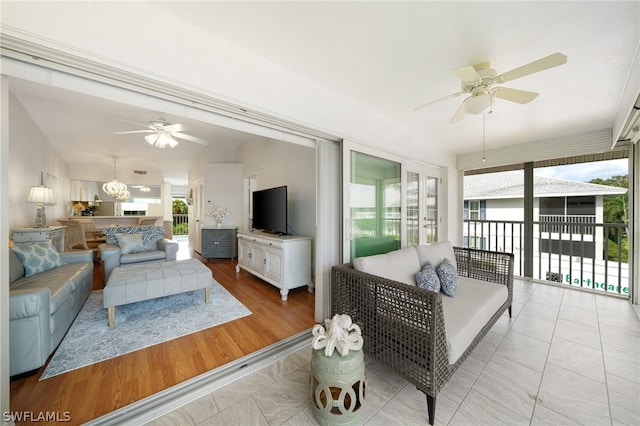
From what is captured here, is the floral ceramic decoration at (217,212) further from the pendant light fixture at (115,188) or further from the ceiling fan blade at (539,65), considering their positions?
the ceiling fan blade at (539,65)

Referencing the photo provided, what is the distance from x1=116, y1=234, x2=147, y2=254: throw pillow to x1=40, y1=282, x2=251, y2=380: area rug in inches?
28.8

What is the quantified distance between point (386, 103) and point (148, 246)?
4502 millimetres

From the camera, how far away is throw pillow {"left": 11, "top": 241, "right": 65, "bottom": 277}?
2.36m

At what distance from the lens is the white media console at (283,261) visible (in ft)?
10.5

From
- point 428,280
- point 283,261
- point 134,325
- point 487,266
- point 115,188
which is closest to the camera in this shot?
point 428,280

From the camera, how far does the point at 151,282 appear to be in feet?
8.38

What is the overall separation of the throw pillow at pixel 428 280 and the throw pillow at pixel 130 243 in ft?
14.4

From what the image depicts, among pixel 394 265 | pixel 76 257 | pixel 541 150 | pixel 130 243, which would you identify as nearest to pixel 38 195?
pixel 76 257

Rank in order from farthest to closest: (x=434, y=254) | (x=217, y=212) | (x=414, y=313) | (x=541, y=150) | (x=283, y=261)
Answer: (x=217, y=212) < (x=541, y=150) < (x=283, y=261) < (x=434, y=254) < (x=414, y=313)

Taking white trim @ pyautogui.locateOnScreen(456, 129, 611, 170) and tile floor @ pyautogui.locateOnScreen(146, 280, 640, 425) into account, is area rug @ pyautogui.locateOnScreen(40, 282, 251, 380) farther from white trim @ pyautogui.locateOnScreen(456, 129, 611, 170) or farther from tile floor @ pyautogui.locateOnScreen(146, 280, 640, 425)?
white trim @ pyautogui.locateOnScreen(456, 129, 611, 170)

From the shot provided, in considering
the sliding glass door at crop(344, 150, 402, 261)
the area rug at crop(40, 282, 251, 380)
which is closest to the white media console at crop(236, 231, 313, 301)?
the area rug at crop(40, 282, 251, 380)

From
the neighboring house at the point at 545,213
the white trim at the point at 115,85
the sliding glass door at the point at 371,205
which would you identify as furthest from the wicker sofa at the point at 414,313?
the neighboring house at the point at 545,213

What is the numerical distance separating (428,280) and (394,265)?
0.32 m

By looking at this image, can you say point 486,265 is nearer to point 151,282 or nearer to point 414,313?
point 414,313
